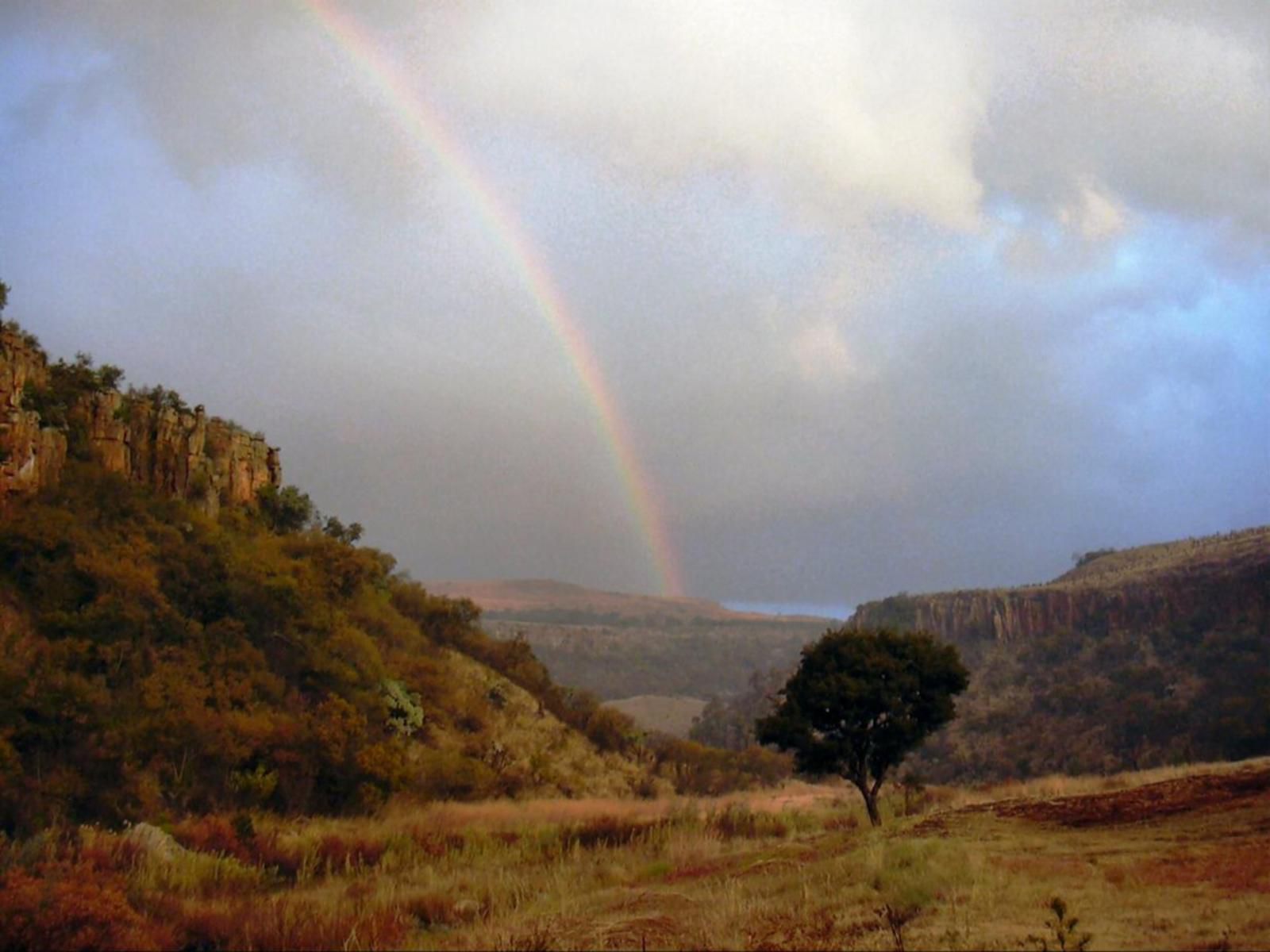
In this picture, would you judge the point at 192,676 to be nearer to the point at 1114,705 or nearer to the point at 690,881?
the point at 690,881

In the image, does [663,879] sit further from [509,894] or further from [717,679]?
[717,679]

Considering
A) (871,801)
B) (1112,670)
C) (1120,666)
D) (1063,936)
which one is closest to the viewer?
(1063,936)

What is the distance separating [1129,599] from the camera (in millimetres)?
80250

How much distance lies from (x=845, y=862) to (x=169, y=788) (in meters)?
22.4

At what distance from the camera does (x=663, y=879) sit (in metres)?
18.7

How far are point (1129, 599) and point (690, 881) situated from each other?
73968 mm

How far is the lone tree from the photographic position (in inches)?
1174

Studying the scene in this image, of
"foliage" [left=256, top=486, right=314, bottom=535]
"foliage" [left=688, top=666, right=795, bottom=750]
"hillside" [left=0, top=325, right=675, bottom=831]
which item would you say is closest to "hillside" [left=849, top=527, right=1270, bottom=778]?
"foliage" [left=688, top=666, right=795, bottom=750]

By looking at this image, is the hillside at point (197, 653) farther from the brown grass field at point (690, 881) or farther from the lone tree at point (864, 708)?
the lone tree at point (864, 708)

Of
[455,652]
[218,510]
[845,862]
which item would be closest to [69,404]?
[218,510]

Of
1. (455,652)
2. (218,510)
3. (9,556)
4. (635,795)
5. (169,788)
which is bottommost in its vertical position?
(635,795)

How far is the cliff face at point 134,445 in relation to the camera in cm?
3453

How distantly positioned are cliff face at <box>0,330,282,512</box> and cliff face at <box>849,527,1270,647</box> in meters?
65.7

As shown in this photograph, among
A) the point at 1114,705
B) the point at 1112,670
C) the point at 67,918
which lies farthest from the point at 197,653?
the point at 1112,670
